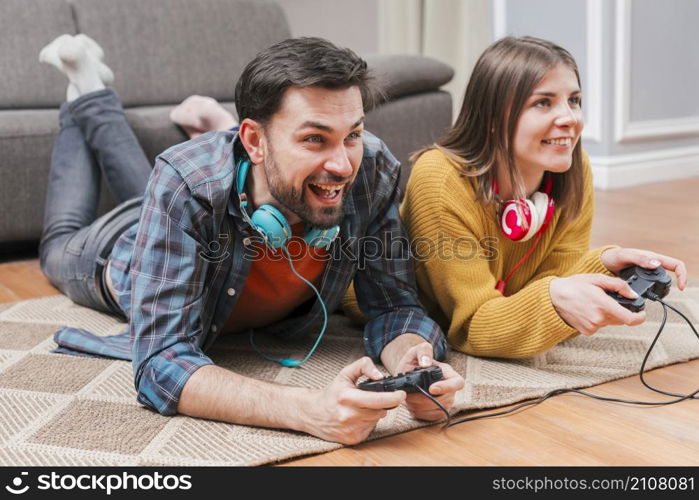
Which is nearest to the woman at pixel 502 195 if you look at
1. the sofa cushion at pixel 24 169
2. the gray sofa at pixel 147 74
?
the gray sofa at pixel 147 74

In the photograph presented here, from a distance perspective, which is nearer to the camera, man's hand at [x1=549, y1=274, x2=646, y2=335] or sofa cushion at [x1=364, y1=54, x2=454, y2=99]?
man's hand at [x1=549, y1=274, x2=646, y2=335]

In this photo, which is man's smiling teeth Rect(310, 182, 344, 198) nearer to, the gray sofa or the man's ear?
the man's ear

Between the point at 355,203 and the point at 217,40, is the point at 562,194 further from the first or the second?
the point at 217,40

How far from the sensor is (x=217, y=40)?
2.78 metres

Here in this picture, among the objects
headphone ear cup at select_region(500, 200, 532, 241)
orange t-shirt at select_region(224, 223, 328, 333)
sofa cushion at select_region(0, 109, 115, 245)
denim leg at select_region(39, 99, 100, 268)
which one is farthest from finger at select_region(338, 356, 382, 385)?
sofa cushion at select_region(0, 109, 115, 245)

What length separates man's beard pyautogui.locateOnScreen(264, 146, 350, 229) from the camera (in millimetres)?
1104

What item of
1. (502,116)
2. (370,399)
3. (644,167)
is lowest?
(644,167)

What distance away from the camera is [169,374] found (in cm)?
105

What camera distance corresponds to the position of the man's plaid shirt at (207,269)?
1.09 metres

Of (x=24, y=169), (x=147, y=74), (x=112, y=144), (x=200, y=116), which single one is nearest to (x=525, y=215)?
(x=112, y=144)

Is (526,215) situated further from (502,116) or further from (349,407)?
(349,407)

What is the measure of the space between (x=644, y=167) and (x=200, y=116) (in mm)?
2053

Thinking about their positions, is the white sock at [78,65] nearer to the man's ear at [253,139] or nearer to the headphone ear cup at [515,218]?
the man's ear at [253,139]

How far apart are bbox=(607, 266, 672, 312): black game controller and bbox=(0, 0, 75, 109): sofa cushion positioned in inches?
77.0
